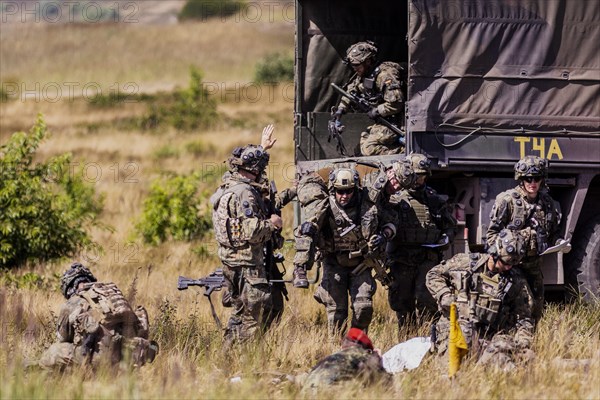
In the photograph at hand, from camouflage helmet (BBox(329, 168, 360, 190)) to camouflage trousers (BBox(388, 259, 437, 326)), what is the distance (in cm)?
124

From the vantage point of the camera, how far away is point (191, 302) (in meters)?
12.4

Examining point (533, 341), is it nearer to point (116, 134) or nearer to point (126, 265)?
point (126, 265)

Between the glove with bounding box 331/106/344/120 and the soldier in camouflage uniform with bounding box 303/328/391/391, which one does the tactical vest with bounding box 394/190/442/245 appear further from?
the soldier in camouflage uniform with bounding box 303/328/391/391

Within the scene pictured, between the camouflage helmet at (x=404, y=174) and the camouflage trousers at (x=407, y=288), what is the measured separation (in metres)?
0.94

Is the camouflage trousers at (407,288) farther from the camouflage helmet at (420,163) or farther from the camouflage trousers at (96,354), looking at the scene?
the camouflage trousers at (96,354)

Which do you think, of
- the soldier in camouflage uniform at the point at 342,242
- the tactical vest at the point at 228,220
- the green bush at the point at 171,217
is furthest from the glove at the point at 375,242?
the green bush at the point at 171,217

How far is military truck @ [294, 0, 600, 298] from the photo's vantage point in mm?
11352

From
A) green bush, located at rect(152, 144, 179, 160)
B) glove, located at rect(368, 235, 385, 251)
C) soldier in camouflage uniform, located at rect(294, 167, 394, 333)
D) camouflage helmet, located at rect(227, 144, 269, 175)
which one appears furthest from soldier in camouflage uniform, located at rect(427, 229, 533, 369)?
green bush, located at rect(152, 144, 179, 160)

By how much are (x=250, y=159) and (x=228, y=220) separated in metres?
0.54

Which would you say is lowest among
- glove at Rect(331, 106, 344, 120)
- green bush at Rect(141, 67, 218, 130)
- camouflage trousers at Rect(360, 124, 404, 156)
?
camouflage trousers at Rect(360, 124, 404, 156)

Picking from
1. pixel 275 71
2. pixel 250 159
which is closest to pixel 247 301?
pixel 250 159

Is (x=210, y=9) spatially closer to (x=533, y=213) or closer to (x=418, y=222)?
(x=418, y=222)

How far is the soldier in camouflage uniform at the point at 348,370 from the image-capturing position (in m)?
7.90

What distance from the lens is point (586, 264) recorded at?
1180 centimetres
